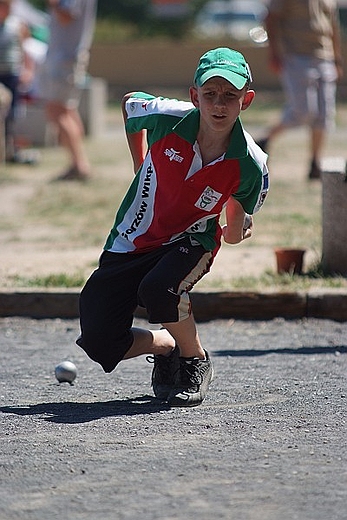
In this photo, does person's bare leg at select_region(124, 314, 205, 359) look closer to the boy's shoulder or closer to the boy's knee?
the boy's knee

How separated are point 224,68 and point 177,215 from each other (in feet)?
2.06

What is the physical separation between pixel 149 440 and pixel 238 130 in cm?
127

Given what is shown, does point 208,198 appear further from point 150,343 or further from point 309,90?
point 309,90

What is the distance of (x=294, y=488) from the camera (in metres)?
3.72

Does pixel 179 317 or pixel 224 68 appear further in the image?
pixel 179 317

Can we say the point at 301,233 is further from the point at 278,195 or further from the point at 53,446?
the point at 53,446

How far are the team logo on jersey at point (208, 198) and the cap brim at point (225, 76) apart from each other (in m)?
0.42

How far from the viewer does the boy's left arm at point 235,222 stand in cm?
478

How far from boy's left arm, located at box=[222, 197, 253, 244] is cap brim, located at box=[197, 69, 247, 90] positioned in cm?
48

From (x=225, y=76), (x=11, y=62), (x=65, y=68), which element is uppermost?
(x=11, y=62)

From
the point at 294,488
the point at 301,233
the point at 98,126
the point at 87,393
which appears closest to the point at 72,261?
the point at 301,233

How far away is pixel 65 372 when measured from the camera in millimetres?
5316

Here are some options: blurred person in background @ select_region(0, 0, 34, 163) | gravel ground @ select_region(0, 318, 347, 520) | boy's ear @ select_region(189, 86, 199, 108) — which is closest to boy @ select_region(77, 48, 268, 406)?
boy's ear @ select_region(189, 86, 199, 108)

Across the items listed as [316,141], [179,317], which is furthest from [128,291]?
[316,141]
